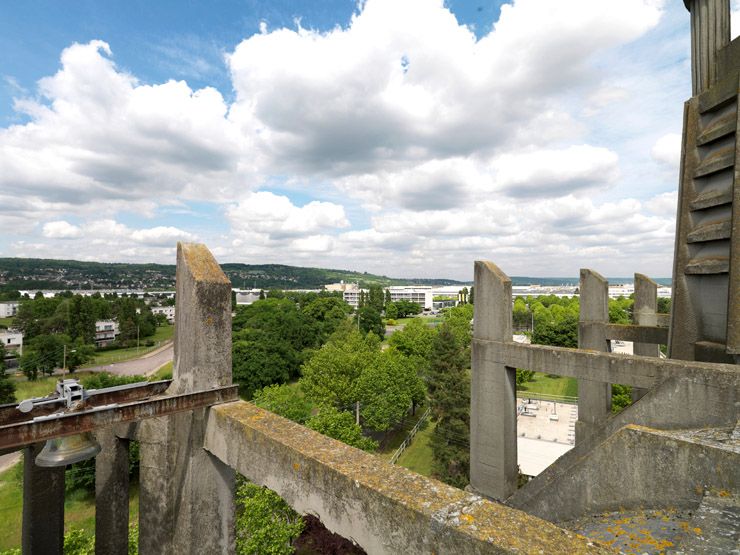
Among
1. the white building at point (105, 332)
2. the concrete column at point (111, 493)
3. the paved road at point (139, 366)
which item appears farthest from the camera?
the white building at point (105, 332)

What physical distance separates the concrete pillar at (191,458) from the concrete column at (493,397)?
8199 millimetres

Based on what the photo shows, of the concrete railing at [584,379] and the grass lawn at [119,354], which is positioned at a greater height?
the concrete railing at [584,379]

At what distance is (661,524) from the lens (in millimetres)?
4273

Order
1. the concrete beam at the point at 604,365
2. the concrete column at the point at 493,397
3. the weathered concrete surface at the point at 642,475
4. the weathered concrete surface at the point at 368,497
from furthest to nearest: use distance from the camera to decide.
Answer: the concrete column at the point at 493,397 → the concrete beam at the point at 604,365 → the weathered concrete surface at the point at 642,475 → the weathered concrete surface at the point at 368,497

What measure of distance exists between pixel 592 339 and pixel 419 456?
13983 millimetres

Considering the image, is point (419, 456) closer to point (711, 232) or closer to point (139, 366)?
point (711, 232)

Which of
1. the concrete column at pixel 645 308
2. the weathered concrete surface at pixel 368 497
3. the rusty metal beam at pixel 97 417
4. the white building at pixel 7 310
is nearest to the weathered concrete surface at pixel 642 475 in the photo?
the weathered concrete surface at pixel 368 497

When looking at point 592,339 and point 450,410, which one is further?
point 450,410

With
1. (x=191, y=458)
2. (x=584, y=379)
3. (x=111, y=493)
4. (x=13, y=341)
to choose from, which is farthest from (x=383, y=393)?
(x=13, y=341)

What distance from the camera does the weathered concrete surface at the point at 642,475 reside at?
4.35 m

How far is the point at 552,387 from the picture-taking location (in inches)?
1566

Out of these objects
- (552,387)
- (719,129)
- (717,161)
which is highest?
(719,129)

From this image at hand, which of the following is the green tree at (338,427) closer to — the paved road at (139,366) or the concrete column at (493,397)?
the concrete column at (493,397)

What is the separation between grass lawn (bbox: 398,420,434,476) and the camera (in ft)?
72.4
